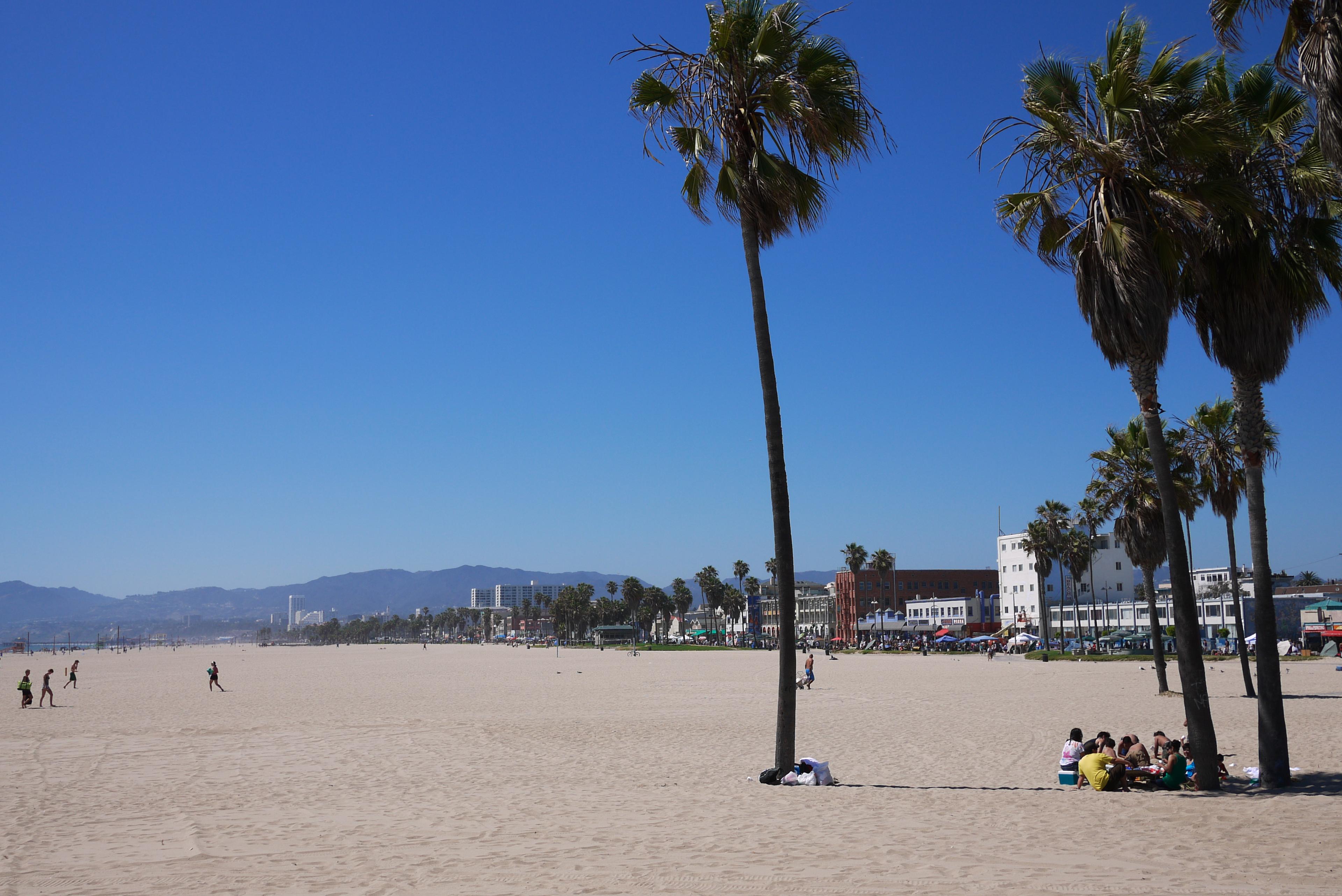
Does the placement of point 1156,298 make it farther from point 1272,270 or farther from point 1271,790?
point 1271,790

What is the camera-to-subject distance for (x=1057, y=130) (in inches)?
501

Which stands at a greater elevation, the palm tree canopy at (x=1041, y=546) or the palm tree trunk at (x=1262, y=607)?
the palm tree canopy at (x=1041, y=546)

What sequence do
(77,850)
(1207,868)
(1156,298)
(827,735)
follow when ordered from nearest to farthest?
(1207,868) → (77,850) → (1156,298) → (827,735)

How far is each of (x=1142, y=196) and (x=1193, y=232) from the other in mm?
955

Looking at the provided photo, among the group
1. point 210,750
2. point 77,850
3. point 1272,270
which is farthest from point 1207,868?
point 210,750

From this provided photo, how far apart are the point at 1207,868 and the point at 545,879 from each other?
19.4ft

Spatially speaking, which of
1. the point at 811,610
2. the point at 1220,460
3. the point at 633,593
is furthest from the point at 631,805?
the point at 811,610

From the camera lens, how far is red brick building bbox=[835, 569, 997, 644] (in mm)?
137000

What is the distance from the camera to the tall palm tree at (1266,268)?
1283 cm

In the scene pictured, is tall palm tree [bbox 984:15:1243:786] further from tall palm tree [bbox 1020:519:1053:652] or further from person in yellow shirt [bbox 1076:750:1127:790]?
tall palm tree [bbox 1020:519:1053:652]

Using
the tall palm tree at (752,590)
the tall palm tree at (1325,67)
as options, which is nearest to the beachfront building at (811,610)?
the tall palm tree at (752,590)

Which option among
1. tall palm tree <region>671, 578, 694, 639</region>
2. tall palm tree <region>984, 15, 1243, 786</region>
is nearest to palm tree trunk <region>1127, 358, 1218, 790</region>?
tall palm tree <region>984, 15, 1243, 786</region>

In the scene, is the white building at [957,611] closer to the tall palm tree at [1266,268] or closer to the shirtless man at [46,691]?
the shirtless man at [46,691]

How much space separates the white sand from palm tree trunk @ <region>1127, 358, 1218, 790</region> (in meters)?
0.68
